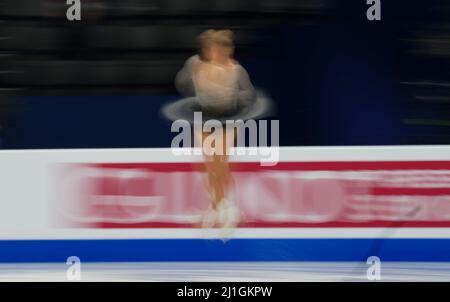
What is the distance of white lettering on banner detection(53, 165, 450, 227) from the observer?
5109 mm

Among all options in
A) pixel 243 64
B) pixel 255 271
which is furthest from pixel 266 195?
pixel 243 64

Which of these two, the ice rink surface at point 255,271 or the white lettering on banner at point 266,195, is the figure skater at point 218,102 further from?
the ice rink surface at point 255,271

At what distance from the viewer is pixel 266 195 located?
5141mm

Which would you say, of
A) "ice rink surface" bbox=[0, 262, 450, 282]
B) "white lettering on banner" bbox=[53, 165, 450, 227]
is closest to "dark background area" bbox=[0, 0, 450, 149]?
"white lettering on banner" bbox=[53, 165, 450, 227]

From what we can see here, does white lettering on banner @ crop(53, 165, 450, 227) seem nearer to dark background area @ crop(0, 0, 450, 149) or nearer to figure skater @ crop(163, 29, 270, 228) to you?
figure skater @ crop(163, 29, 270, 228)

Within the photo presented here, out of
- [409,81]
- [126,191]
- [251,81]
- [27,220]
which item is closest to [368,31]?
[409,81]

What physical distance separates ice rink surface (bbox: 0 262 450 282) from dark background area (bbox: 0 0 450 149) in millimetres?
643

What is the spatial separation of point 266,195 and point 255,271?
16.2 inches

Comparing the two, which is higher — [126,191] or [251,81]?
[251,81]

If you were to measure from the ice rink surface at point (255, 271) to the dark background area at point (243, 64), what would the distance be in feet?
2.11

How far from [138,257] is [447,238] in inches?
64.2

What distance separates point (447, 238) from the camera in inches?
202
